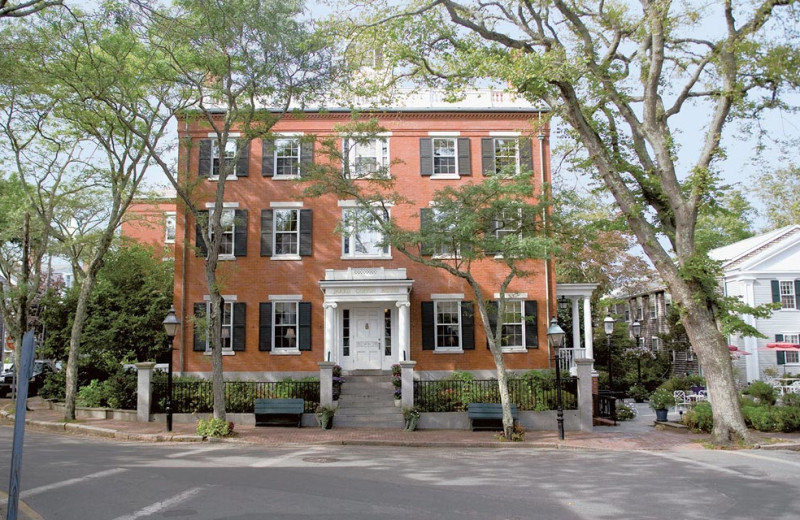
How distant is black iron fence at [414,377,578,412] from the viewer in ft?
59.5

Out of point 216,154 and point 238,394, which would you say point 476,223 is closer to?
point 238,394

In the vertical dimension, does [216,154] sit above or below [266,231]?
above

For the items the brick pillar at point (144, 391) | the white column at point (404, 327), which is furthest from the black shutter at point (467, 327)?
the brick pillar at point (144, 391)

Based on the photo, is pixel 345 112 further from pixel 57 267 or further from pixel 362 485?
pixel 57 267

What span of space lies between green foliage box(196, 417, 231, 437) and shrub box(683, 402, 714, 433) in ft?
41.2

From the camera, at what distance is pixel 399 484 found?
955cm

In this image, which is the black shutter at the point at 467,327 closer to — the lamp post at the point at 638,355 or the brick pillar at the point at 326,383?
the brick pillar at the point at 326,383

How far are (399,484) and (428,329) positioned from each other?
42.8ft

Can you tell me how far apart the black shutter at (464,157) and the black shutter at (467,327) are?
15.9 ft

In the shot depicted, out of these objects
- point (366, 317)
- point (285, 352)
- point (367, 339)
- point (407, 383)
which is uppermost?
point (366, 317)

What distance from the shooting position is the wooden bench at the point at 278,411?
1761 centimetres

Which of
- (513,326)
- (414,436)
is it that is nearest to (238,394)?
(414,436)

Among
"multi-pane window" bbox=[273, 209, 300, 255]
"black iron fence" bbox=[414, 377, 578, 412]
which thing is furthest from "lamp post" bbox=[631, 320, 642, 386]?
"multi-pane window" bbox=[273, 209, 300, 255]

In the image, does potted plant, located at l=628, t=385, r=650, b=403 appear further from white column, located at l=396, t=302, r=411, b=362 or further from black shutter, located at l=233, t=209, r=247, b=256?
black shutter, located at l=233, t=209, r=247, b=256
